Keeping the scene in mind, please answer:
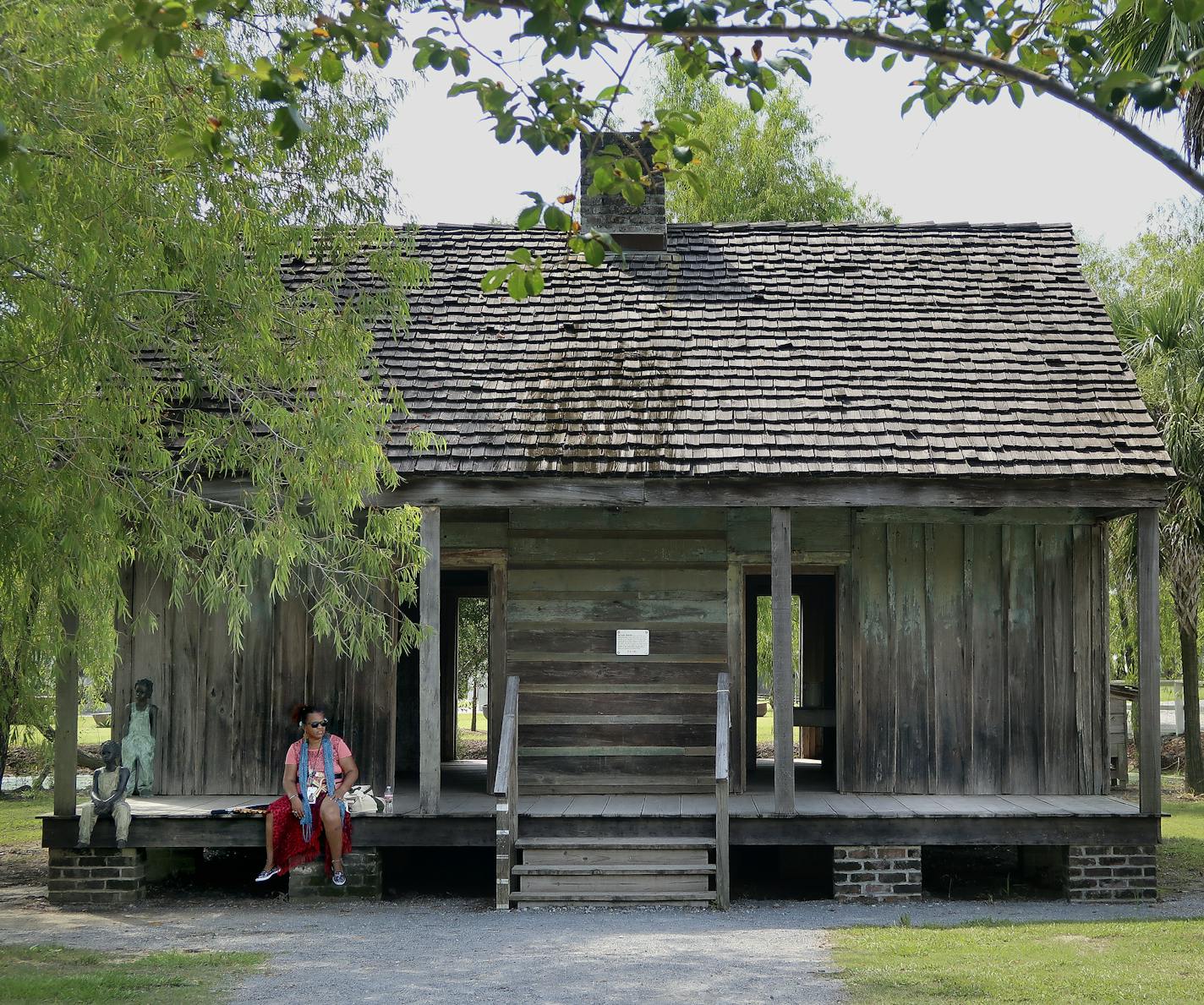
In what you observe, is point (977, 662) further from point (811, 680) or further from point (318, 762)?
point (318, 762)

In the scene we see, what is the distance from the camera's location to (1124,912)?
10289mm

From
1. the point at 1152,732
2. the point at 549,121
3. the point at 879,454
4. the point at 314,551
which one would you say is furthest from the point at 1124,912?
the point at 549,121

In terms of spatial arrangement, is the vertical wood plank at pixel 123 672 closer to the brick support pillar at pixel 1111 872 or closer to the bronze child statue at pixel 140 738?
the bronze child statue at pixel 140 738

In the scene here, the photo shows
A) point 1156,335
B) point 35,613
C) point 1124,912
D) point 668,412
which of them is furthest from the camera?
point 1156,335

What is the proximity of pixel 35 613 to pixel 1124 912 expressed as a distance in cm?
760

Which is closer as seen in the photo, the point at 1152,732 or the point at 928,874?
the point at 1152,732

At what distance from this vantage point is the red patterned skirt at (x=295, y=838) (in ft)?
35.7

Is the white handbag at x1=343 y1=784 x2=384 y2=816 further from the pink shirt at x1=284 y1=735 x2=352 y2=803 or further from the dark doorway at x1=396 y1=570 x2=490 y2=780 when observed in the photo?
the dark doorway at x1=396 y1=570 x2=490 y2=780

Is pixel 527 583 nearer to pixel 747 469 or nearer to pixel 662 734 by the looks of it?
pixel 662 734

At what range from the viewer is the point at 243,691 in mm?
12219

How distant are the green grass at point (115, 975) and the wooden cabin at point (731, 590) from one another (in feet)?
7.60

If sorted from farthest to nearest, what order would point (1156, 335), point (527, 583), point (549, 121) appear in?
point (1156, 335), point (527, 583), point (549, 121)

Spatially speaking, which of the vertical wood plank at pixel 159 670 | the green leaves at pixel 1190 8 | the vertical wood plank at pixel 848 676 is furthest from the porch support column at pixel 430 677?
the green leaves at pixel 1190 8

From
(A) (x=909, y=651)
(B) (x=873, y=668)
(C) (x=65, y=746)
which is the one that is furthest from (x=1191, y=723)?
(C) (x=65, y=746)
